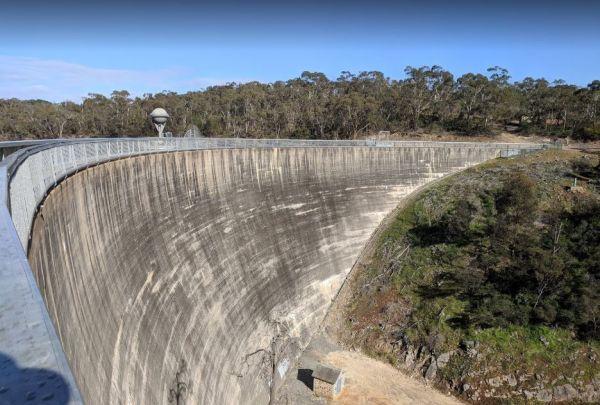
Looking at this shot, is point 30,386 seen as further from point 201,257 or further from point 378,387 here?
point 378,387

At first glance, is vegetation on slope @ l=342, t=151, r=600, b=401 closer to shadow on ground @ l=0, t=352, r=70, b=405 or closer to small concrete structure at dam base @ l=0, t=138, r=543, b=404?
small concrete structure at dam base @ l=0, t=138, r=543, b=404

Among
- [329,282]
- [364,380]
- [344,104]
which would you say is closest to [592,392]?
[364,380]

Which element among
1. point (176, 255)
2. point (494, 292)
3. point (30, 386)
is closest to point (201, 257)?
point (176, 255)

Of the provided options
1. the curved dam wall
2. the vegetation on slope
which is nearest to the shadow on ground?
the curved dam wall

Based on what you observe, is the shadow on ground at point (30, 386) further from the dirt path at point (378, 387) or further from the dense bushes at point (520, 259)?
the dense bushes at point (520, 259)

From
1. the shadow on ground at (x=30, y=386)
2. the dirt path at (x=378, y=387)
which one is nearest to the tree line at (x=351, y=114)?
the dirt path at (x=378, y=387)

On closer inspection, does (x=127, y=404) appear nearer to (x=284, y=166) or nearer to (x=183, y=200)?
(x=183, y=200)

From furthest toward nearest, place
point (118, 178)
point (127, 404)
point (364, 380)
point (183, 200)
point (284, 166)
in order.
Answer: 1. point (284, 166)
2. point (364, 380)
3. point (183, 200)
4. point (118, 178)
5. point (127, 404)
